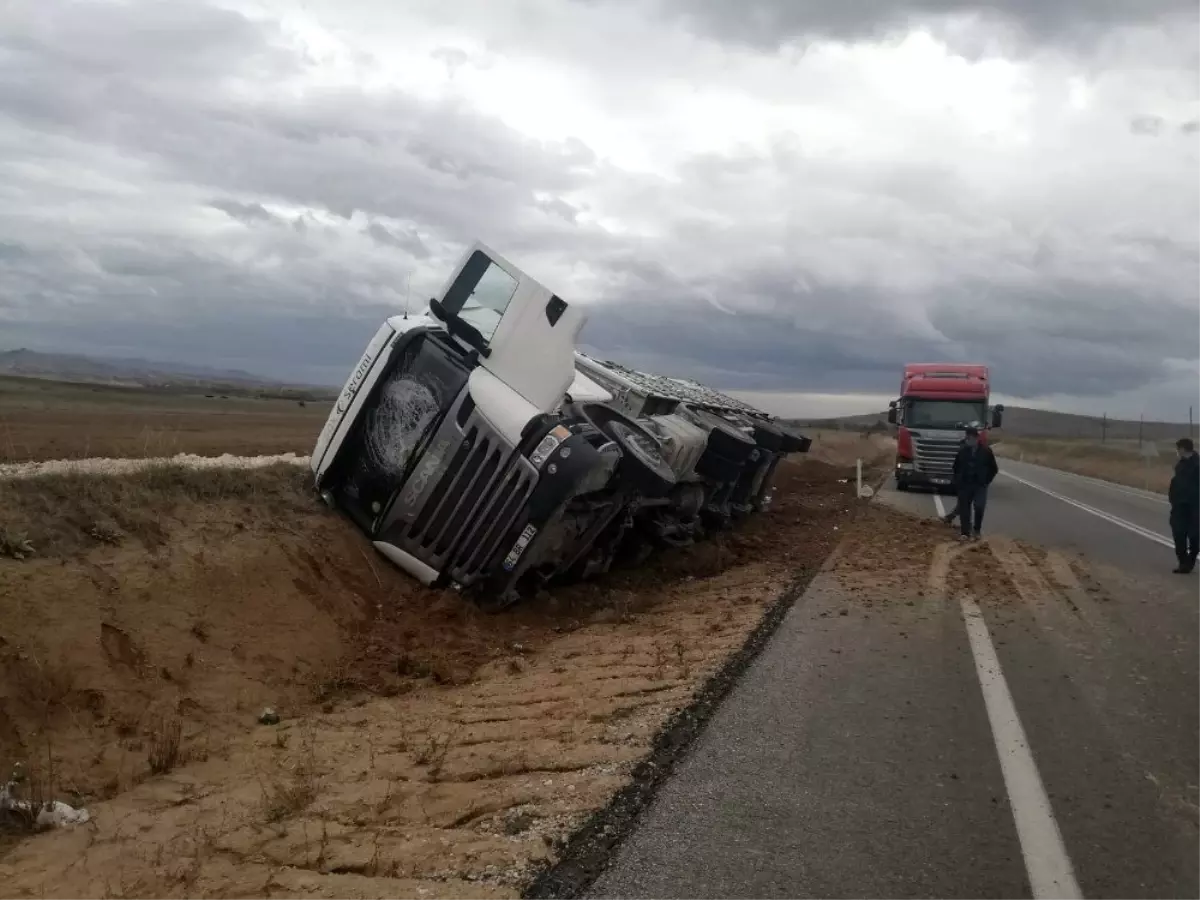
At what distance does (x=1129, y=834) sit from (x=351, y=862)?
309cm

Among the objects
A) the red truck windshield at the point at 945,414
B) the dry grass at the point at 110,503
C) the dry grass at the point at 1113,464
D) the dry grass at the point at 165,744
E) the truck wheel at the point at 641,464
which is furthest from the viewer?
the dry grass at the point at 1113,464

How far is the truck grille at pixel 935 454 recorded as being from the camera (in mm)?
21797

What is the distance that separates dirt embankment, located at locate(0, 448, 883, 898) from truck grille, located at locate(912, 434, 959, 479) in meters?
12.9

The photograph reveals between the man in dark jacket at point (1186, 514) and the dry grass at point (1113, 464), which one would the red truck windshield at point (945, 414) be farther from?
the dry grass at point (1113, 464)

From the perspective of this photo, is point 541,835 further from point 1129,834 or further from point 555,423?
point 555,423

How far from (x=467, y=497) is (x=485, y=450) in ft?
1.39

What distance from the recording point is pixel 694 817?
4055 millimetres

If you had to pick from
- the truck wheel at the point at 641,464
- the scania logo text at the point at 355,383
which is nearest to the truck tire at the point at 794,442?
the truck wheel at the point at 641,464

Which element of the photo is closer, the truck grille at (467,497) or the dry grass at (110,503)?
the dry grass at (110,503)

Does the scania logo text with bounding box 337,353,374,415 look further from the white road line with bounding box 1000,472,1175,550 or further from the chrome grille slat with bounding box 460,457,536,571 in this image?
the white road line with bounding box 1000,472,1175,550

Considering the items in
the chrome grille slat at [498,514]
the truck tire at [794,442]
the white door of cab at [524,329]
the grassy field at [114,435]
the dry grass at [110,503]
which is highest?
the white door of cab at [524,329]

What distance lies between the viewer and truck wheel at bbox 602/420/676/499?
28.2 feet

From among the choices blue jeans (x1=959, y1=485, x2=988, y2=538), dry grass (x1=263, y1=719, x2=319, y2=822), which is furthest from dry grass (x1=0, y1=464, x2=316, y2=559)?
blue jeans (x1=959, y1=485, x2=988, y2=538)

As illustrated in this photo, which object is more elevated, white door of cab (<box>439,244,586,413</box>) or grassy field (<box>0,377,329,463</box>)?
white door of cab (<box>439,244,586,413</box>)
